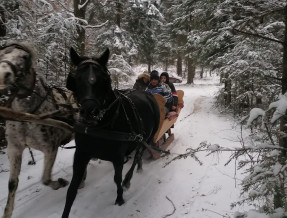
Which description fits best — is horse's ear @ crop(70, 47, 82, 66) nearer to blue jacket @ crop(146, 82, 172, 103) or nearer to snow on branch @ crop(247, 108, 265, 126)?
snow on branch @ crop(247, 108, 265, 126)

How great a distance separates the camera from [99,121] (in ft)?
12.3

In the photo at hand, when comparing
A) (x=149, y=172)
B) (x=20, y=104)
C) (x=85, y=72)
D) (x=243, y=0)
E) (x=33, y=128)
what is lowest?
(x=149, y=172)

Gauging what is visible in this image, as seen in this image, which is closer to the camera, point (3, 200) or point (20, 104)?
point (20, 104)

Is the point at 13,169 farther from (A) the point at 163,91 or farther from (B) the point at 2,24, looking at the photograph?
(A) the point at 163,91

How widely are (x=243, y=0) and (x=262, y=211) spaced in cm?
189

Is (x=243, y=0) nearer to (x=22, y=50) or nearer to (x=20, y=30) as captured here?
(x=22, y=50)

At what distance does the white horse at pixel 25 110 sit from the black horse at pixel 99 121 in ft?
1.67

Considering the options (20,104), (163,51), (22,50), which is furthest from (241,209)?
(163,51)

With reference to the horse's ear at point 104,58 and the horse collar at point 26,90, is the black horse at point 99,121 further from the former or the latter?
the horse collar at point 26,90

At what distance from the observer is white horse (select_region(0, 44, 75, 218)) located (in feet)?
11.3

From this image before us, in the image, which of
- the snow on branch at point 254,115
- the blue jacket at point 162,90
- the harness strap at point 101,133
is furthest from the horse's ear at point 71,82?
the blue jacket at point 162,90

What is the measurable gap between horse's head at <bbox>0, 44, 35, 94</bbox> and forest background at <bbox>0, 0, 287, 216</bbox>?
0.42 meters

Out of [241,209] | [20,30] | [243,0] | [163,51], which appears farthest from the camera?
[163,51]

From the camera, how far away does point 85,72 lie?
325 centimetres
